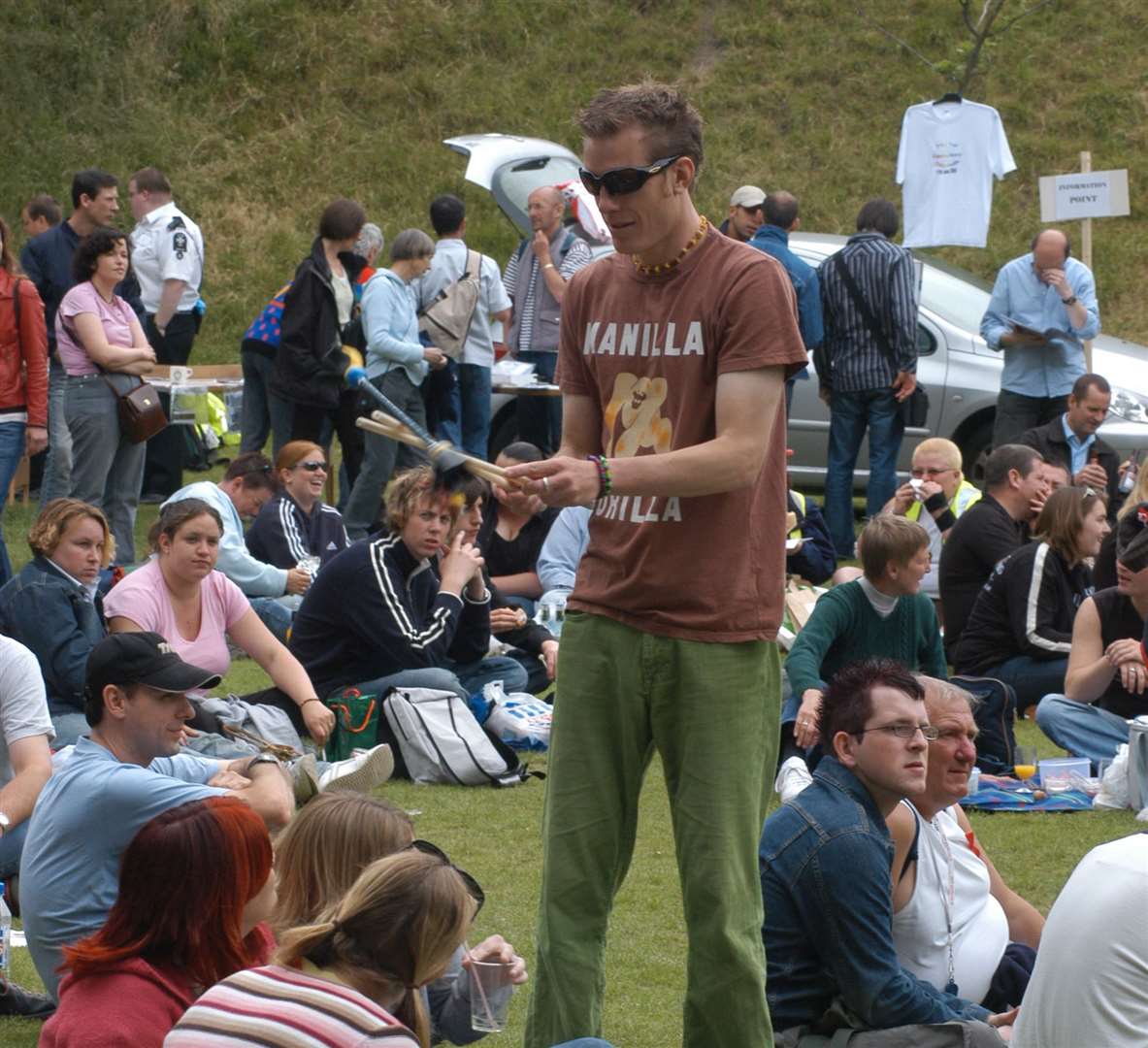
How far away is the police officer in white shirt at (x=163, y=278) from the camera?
42.5 ft

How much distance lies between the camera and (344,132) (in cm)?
2131

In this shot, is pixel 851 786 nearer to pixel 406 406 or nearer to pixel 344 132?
pixel 406 406

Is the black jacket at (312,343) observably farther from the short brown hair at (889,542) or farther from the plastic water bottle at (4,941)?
the plastic water bottle at (4,941)

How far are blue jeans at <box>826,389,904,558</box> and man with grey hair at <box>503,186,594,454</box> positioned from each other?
1933mm

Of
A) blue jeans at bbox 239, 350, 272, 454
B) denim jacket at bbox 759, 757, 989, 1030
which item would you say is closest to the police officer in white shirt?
blue jeans at bbox 239, 350, 272, 454

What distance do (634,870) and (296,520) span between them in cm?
381

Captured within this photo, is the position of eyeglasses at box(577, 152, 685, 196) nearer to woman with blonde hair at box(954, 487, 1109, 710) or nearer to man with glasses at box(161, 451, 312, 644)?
woman with blonde hair at box(954, 487, 1109, 710)

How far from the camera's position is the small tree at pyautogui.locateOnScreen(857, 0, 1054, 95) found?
17.4 metres

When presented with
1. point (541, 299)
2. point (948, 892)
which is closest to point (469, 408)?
point (541, 299)

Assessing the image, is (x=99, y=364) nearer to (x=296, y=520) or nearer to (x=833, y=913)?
(x=296, y=520)

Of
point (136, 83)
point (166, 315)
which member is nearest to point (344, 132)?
point (136, 83)

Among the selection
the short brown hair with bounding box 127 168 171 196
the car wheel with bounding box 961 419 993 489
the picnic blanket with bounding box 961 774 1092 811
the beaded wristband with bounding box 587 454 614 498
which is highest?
the short brown hair with bounding box 127 168 171 196

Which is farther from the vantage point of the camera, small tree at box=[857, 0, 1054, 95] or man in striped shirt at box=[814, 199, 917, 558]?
small tree at box=[857, 0, 1054, 95]

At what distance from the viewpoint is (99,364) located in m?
10.3
